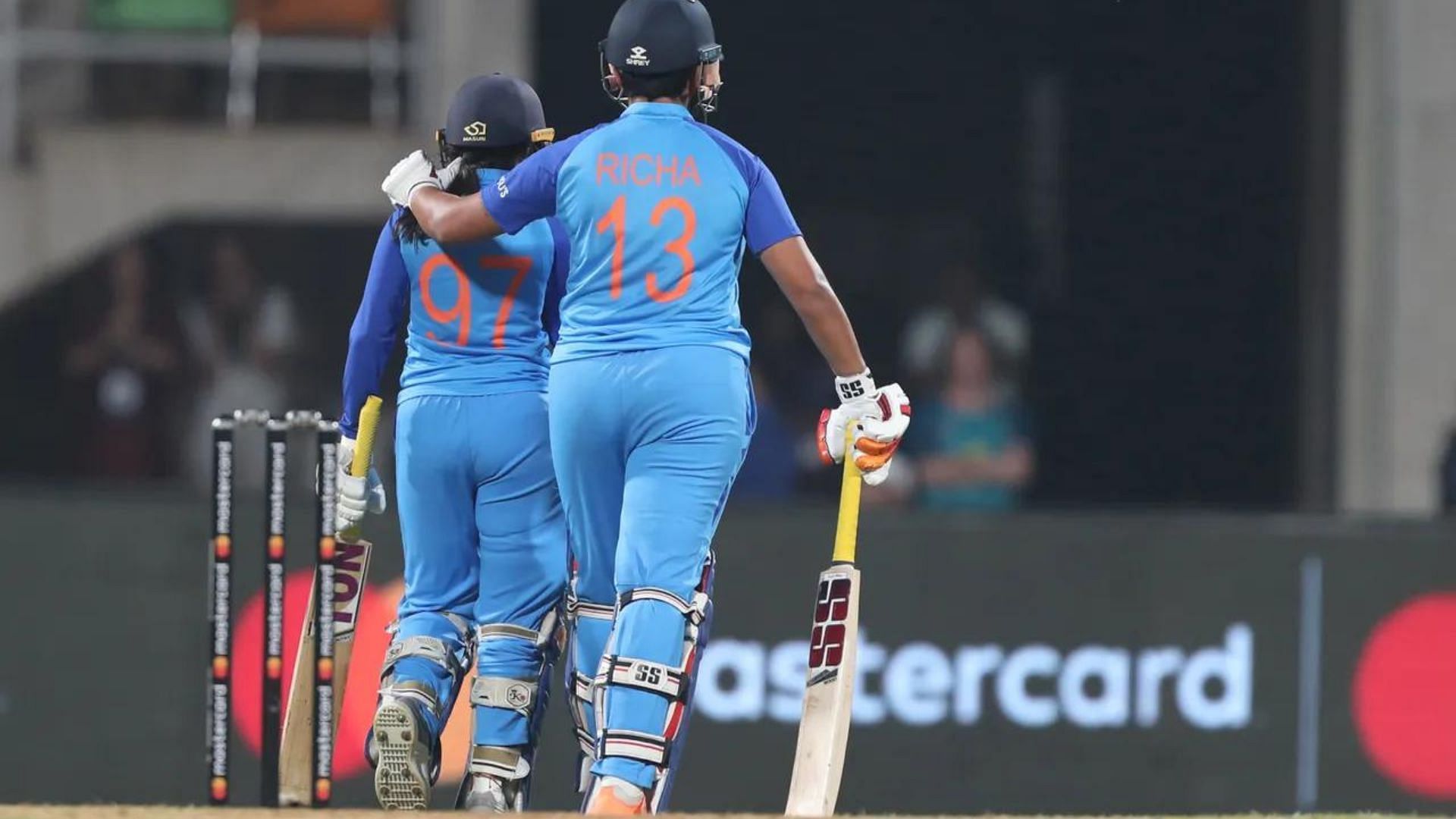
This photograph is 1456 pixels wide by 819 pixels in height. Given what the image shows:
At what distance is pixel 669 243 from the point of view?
6.58 meters

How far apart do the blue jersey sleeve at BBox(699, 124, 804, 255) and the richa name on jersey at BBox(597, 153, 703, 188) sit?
14cm

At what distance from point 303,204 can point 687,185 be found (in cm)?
726

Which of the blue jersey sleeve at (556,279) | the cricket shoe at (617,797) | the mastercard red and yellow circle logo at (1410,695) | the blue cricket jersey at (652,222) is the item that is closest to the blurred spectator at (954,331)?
the mastercard red and yellow circle logo at (1410,695)

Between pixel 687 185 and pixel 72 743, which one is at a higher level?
pixel 687 185

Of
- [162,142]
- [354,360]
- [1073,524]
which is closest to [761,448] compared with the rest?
[1073,524]

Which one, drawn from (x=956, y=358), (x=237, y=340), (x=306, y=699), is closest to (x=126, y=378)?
(x=237, y=340)

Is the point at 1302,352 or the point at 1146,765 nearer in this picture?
the point at 1146,765

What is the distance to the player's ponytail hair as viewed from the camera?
7137 mm

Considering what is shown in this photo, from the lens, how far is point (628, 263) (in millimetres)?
6594

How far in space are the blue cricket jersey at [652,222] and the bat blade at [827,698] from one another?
82 cm

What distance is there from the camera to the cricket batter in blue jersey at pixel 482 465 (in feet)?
23.5

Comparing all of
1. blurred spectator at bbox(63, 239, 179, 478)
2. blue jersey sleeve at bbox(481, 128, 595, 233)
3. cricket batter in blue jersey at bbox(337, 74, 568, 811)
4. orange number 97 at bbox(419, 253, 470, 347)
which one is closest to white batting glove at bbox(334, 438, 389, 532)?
cricket batter in blue jersey at bbox(337, 74, 568, 811)

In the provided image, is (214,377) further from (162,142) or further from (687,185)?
(687,185)

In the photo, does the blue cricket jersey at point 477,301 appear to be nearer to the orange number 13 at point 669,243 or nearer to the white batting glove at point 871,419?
the orange number 13 at point 669,243
